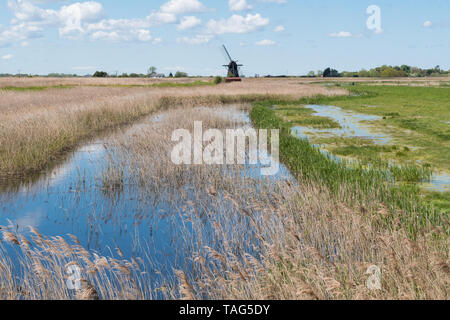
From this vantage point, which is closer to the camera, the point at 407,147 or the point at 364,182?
the point at 364,182

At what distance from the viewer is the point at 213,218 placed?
7.54m

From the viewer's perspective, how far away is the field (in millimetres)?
4551

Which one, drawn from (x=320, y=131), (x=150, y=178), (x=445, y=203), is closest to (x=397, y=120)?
(x=320, y=131)

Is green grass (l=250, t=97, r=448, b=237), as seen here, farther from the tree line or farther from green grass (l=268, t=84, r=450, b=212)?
the tree line

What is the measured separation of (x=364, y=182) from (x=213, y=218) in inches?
134

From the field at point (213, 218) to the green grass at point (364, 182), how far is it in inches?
2.0

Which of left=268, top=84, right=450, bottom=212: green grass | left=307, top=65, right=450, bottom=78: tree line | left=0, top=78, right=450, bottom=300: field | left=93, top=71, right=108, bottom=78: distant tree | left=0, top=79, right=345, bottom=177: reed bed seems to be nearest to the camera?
left=0, top=78, right=450, bottom=300: field

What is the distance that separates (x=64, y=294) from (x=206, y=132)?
490 inches

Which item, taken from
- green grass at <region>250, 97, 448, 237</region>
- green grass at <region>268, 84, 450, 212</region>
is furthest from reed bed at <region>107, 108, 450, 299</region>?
green grass at <region>268, 84, 450, 212</region>

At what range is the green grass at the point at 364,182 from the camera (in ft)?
21.8

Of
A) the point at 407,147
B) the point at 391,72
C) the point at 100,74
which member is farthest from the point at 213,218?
the point at 391,72

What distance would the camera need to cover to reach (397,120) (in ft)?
76.4

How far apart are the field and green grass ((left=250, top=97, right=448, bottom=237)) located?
0.05 metres

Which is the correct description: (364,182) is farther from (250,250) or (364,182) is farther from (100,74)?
(100,74)
